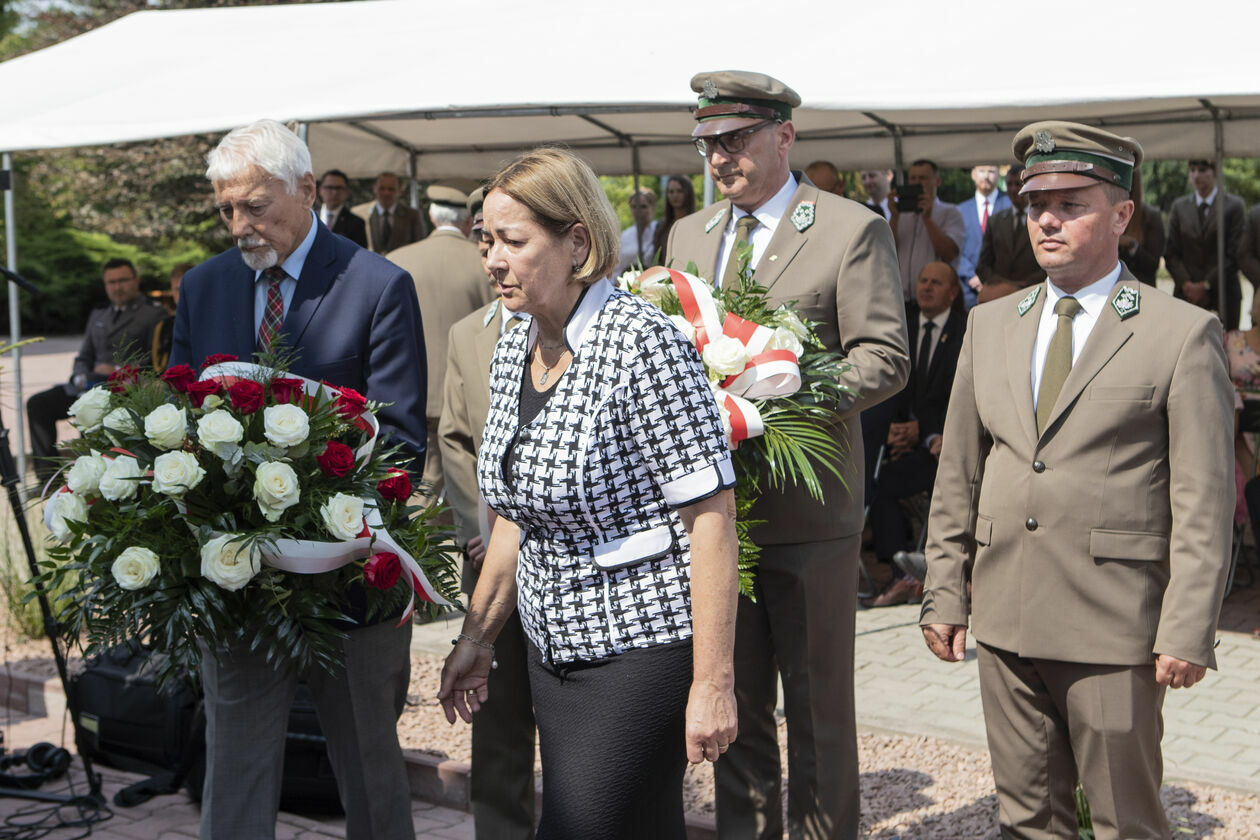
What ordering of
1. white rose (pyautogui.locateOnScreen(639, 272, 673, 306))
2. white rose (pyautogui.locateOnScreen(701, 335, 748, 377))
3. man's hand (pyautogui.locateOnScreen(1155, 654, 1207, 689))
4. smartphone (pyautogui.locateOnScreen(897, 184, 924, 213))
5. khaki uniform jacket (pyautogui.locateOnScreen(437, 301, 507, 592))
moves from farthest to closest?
smartphone (pyautogui.locateOnScreen(897, 184, 924, 213)) → khaki uniform jacket (pyautogui.locateOnScreen(437, 301, 507, 592)) → white rose (pyautogui.locateOnScreen(639, 272, 673, 306)) → white rose (pyautogui.locateOnScreen(701, 335, 748, 377)) → man's hand (pyautogui.locateOnScreen(1155, 654, 1207, 689))

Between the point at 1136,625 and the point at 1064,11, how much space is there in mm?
4889

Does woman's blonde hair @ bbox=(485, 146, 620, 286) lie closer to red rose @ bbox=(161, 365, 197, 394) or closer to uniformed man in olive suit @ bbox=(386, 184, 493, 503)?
red rose @ bbox=(161, 365, 197, 394)

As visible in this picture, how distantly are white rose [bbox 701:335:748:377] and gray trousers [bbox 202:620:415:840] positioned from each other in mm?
1078

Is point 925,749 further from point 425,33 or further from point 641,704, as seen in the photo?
point 425,33

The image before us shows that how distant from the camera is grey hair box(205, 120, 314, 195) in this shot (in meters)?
3.40

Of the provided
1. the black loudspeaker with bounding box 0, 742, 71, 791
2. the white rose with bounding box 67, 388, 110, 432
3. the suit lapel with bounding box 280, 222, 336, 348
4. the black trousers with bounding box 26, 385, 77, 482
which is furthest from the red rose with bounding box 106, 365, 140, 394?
the black trousers with bounding box 26, 385, 77, 482

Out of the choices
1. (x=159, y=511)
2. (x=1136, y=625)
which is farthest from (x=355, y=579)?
(x=1136, y=625)

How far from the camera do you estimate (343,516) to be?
299 cm

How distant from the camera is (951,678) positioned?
605cm

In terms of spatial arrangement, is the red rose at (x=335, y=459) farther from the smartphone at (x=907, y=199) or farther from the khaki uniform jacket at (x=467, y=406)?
the smartphone at (x=907, y=199)

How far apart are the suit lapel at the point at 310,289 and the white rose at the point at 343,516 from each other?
2.28 feet

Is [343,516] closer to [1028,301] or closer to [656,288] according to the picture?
[656,288]

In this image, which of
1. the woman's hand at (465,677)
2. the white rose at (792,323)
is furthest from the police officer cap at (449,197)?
the woman's hand at (465,677)

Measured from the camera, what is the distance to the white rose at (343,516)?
2980mm
